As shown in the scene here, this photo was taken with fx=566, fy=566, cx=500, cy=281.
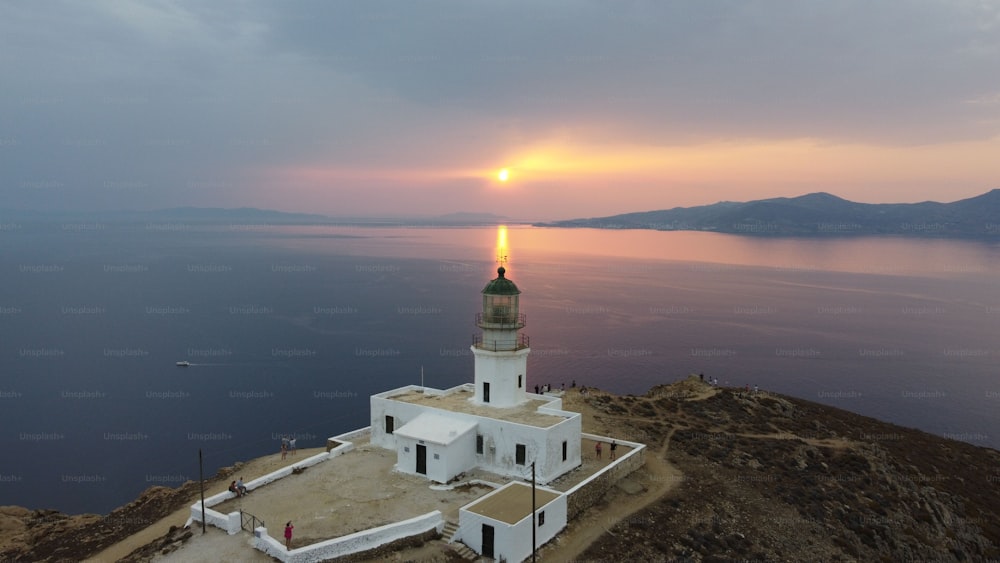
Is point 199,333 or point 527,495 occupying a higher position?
point 527,495

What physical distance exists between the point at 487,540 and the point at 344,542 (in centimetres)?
436

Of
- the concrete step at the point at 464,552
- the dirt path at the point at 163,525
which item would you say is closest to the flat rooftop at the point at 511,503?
the concrete step at the point at 464,552

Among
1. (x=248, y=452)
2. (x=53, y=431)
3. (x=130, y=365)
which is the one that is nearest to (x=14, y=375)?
(x=130, y=365)

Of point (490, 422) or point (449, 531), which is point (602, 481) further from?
point (449, 531)

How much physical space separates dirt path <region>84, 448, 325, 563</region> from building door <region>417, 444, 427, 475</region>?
9.74 metres

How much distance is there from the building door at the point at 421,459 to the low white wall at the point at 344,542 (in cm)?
416

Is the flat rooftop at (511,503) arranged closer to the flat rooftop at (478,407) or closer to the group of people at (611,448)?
the flat rooftop at (478,407)

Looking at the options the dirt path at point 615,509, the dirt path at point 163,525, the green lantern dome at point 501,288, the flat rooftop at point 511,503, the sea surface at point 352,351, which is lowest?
the sea surface at point 352,351

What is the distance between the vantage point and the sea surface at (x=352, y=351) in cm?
4331

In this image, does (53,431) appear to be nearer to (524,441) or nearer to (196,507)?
(196,507)

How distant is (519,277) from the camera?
140125 millimetres

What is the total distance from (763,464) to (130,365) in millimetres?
62643

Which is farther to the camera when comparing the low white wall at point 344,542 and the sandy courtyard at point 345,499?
the sandy courtyard at point 345,499

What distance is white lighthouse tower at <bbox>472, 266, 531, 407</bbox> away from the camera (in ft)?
83.1
